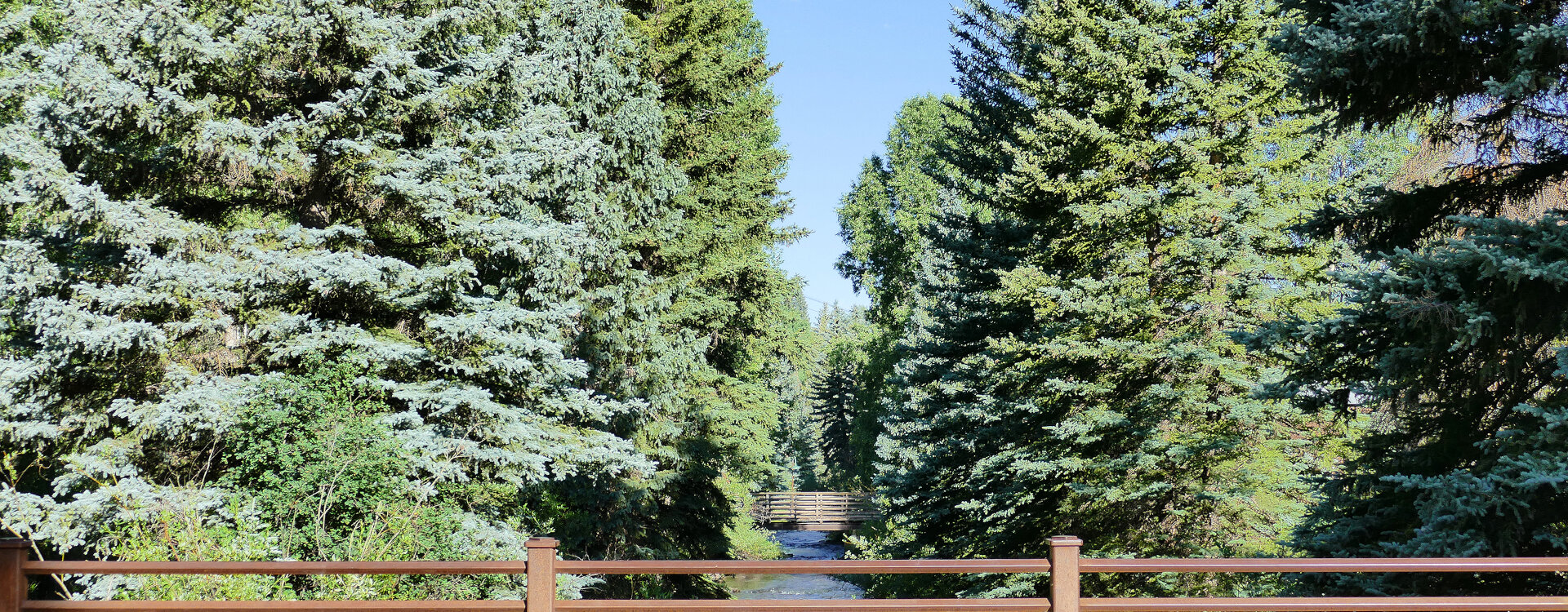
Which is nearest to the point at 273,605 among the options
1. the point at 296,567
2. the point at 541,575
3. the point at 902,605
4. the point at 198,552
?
the point at 296,567

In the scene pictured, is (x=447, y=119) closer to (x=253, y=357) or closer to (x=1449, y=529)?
(x=253, y=357)

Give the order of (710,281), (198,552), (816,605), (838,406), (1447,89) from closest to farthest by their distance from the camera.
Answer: (816,605), (1447,89), (198,552), (710,281), (838,406)

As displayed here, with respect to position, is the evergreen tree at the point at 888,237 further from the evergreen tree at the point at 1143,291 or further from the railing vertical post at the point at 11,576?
the railing vertical post at the point at 11,576

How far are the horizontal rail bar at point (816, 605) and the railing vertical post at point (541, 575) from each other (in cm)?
8

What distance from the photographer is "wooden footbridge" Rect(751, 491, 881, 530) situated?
122 feet

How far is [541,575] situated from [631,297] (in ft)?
36.8

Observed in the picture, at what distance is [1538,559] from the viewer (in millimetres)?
4637

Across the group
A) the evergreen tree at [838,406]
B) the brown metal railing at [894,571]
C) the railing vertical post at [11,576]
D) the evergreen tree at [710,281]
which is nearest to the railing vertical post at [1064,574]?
the brown metal railing at [894,571]

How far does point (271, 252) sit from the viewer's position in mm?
9781

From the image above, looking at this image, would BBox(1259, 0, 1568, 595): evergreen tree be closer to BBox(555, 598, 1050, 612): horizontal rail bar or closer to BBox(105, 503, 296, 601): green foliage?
BBox(555, 598, 1050, 612): horizontal rail bar

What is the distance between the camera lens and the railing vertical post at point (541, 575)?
485 centimetres

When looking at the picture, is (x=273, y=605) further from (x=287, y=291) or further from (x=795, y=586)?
(x=795, y=586)

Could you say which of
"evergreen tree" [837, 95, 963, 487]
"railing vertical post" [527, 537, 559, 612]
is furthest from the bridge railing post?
"evergreen tree" [837, 95, 963, 487]

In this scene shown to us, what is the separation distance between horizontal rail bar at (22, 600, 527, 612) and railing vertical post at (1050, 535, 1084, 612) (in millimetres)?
2622
